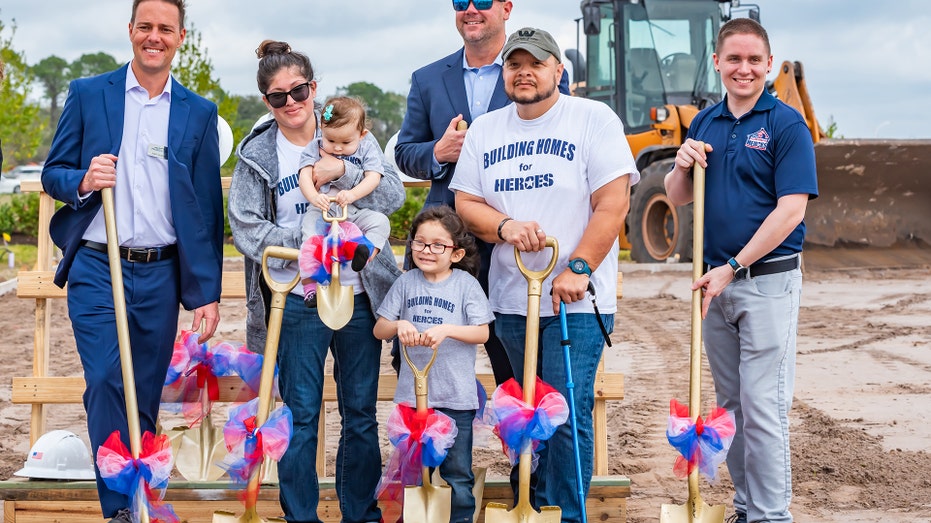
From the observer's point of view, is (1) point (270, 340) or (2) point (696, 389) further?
(2) point (696, 389)

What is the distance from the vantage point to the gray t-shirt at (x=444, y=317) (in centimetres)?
417

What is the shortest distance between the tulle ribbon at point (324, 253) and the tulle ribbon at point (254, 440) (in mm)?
513

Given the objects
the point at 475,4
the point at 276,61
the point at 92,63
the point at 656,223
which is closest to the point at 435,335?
the point at 276,61

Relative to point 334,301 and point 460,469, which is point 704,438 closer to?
point 460,469

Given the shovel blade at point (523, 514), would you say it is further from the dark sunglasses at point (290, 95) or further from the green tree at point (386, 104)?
the green tree at point (386, 104)

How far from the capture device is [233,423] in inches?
160

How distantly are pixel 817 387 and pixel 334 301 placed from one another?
5.08 metres

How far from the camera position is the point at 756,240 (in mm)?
4121

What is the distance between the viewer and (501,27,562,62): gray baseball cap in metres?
3.97

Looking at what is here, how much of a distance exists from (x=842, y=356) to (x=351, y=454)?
6.06m

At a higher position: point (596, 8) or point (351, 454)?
point (596, 8)

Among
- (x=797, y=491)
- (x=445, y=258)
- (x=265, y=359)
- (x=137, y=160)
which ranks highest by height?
(x=137, y=160)

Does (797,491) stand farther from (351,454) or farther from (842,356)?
(842,356)

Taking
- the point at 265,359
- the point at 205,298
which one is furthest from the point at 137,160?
the point at 265,359
